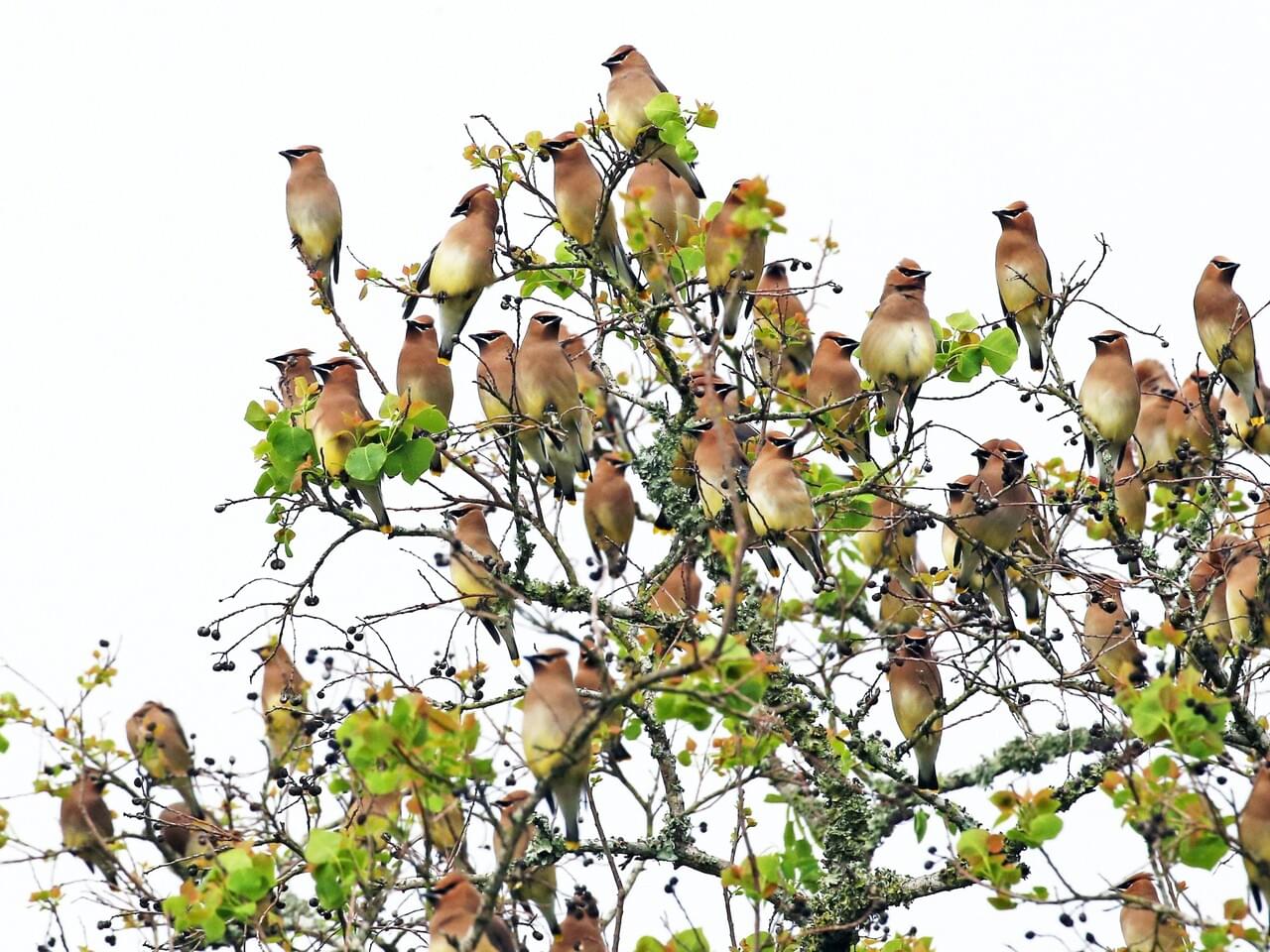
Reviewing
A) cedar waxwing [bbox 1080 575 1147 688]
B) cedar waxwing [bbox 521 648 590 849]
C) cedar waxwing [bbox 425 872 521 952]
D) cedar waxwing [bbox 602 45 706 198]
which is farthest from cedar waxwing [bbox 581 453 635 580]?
cedar waxwing [bbox 425 872 521 952]

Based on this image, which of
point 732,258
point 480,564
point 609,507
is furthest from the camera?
point 609,507

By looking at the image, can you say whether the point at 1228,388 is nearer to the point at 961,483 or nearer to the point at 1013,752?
the point at 961,483

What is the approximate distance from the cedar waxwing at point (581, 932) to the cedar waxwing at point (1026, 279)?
2.66m

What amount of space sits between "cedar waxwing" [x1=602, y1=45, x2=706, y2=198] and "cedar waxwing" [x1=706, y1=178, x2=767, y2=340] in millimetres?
283

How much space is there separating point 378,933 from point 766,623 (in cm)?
142

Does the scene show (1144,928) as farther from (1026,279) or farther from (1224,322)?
(1224,322)

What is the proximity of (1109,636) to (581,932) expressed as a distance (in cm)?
174

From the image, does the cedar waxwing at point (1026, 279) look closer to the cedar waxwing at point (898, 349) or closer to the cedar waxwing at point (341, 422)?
the cedar waxwing at point (898, 349)

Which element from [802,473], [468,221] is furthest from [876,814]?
[468,221]

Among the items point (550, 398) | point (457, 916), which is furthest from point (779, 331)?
point (457, 916)

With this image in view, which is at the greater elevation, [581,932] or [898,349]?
[898,349]

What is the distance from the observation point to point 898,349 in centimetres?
587

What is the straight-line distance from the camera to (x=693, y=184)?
6297 mm

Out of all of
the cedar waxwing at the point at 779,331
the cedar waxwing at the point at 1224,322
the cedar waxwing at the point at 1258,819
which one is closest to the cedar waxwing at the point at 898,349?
the cedar waxwing at the point at 779,331
